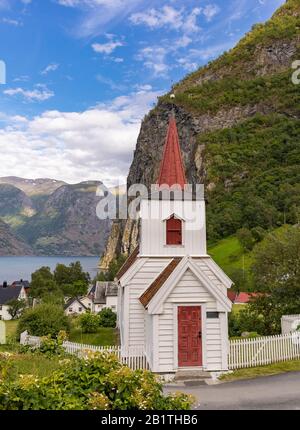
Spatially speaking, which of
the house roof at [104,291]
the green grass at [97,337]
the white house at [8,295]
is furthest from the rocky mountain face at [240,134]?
the green grass at [97,337]

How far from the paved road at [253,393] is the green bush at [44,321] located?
10.5 metres

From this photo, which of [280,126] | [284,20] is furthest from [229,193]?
[284,20]

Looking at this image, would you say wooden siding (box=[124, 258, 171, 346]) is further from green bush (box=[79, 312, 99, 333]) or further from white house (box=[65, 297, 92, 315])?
white house (box=[65, 297, 92, 315])

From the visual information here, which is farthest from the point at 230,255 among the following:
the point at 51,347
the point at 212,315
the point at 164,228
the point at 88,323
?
the point at 51,347

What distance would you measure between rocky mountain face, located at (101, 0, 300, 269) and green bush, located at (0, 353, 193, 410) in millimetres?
90486

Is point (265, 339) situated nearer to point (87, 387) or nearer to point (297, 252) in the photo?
point (297, 252)

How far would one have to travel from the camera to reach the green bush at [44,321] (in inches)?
878

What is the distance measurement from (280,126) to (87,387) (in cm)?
13041

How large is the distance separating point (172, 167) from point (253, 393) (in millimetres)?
11901

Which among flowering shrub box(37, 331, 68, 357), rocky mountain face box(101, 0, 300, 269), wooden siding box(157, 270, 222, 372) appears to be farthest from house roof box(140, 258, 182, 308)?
rocky mountain face box(101, 0, 300, 269)

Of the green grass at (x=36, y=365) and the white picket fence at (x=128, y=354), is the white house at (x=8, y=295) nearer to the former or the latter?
the white picket fence at (x=128, y=354)

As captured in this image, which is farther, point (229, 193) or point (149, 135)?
point (149, 135)

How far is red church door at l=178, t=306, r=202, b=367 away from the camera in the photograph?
15181 millimetres
